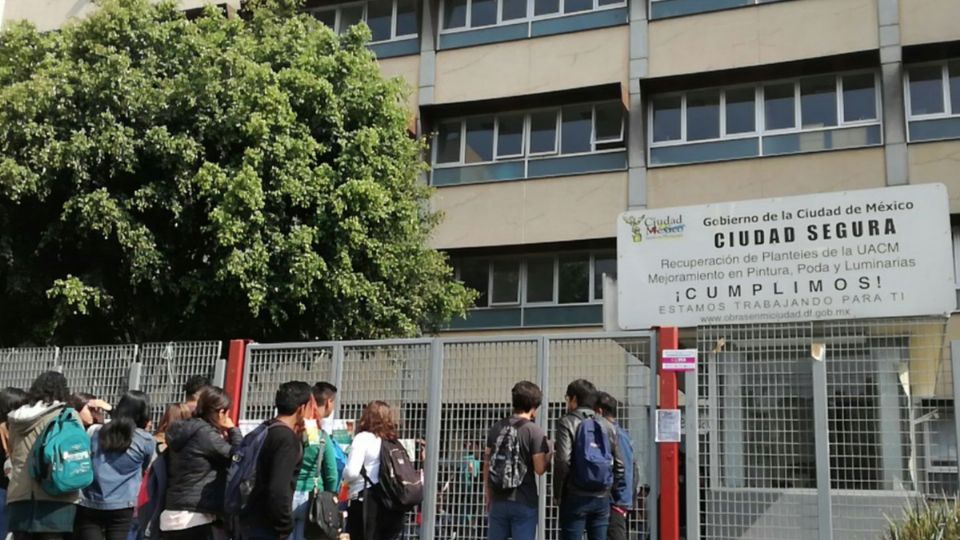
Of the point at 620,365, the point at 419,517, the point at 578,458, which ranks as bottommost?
the point at 419,517

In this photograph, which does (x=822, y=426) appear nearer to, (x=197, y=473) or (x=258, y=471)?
(x=258, y=471)

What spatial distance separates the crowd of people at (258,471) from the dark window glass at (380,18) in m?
15.8

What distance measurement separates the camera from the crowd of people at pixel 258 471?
5.80 meters

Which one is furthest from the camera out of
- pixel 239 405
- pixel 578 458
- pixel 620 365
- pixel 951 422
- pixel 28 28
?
pixel 28 28

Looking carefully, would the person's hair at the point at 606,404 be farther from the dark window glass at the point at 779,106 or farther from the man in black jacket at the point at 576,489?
the dark window glass at the point at 779,106

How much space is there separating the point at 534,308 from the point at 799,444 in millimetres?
12002

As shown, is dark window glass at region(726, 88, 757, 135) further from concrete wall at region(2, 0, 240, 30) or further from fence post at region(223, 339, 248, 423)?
concrete wall at region(2, 0, 240, 30)

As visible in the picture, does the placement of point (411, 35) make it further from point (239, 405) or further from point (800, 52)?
point (239, 405)

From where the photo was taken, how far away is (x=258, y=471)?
18.3 ft

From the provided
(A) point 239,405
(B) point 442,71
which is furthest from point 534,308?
(A) point 239,405

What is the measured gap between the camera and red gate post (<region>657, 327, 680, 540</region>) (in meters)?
8.29

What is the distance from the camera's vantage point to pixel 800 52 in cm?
1828

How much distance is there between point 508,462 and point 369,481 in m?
1.09

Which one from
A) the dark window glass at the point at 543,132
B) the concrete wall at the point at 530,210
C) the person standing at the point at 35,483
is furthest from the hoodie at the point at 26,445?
the dark window glass at the point at 543,132
